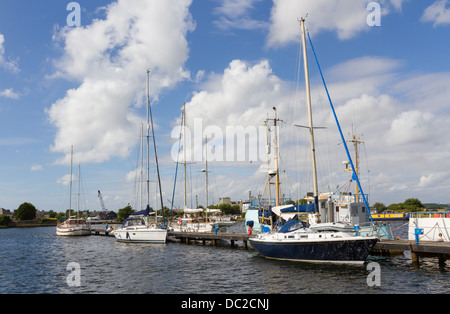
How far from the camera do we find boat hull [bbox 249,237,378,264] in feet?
87.6

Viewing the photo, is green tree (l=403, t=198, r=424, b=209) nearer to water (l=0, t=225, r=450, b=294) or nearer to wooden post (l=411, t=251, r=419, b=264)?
water (l=0, t=225, r=450, b=294)

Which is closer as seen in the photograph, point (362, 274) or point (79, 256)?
point (362, 274)

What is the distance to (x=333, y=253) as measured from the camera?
90.4 ft

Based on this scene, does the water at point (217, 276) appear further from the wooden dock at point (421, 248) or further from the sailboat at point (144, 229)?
the sailboat at point (144, 229)

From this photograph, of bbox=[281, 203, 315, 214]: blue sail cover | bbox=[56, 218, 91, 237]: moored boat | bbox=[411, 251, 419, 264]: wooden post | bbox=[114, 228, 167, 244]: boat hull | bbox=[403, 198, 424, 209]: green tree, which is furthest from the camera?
bbox=[403, 198, 424, 209]: green tree

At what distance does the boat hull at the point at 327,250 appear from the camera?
87.6 feet

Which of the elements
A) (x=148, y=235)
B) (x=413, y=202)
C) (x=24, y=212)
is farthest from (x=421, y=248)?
(x=24, y=212)

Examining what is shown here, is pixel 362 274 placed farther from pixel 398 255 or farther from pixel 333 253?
pixel 398 255

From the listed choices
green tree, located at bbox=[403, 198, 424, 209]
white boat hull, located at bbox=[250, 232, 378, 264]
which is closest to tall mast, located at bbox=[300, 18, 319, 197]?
white boat hull, located at bbox=[250, 232, 378, 264]

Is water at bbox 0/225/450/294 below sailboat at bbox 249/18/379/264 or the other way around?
below

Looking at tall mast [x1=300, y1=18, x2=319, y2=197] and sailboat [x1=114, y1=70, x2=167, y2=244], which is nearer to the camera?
tall mast [x1=300, y1=18, x2=319, y2=197]

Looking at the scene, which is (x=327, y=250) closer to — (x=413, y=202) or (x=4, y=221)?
(x=413, y=202)
